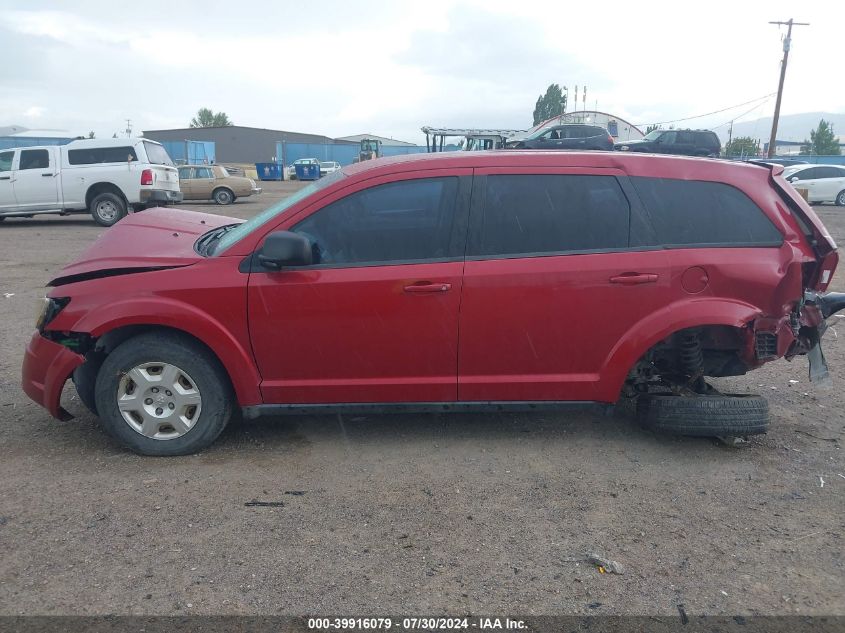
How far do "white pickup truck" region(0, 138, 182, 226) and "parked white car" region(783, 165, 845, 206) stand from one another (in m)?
22.2

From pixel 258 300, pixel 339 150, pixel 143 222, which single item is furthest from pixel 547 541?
pixel 339 150

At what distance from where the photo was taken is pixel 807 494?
3.64 metres

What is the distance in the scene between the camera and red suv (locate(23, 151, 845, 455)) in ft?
12.5

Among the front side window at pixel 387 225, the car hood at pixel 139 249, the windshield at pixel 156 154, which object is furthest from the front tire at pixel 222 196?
the front side window at pixel 387 225

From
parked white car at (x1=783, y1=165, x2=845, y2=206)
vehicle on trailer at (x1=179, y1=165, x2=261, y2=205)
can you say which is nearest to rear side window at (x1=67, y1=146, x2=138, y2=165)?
vehicle on trailer at (x1=179, y1=165, x2=261, y2=205)

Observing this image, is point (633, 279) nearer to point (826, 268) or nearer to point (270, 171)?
point (826, 268)

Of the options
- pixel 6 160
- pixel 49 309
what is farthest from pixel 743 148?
pixel 49 309

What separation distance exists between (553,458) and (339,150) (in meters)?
64.0

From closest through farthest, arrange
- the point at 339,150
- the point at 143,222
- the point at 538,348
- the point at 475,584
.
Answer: the point at 475,584 < the point at 538,348 < the point at 143,222 < the point at 339,150

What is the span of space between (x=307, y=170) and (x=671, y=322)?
4788 cm

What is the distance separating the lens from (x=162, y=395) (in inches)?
154

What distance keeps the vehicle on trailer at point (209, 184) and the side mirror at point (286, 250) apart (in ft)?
71.3

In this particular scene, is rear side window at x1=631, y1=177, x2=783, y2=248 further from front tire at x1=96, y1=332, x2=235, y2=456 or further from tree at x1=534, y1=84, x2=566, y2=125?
tree at x1=534, y1=84, x2=566, y2=125

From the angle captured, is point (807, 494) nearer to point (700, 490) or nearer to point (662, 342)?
point (700, 490)
